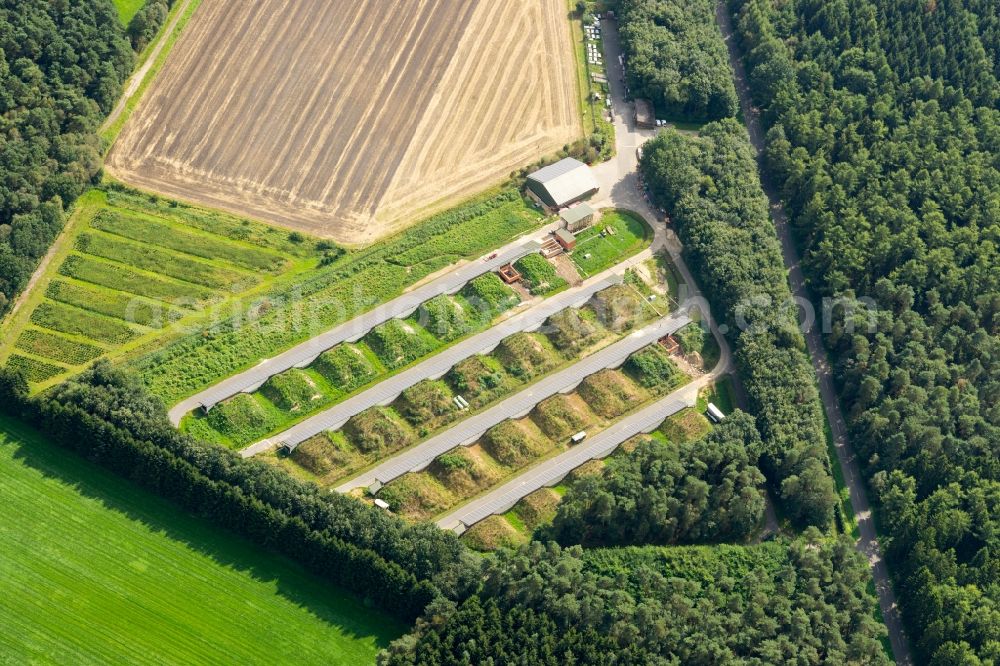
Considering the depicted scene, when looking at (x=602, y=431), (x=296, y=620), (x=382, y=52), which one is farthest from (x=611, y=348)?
(x=382, y=52)

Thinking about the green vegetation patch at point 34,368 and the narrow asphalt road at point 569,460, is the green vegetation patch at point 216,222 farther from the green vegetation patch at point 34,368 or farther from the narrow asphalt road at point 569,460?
the narrow asphalt road at point 569,460

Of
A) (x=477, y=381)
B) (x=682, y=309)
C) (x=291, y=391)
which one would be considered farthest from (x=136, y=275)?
(x=682, y=309)

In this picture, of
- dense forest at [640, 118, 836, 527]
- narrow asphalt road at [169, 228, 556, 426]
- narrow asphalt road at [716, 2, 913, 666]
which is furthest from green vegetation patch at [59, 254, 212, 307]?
narrow asphalt road at [716, 2, 913, 666]

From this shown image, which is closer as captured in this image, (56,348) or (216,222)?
(56,348)

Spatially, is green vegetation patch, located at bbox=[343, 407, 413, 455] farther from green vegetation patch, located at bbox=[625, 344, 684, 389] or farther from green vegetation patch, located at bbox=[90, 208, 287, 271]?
green vegetation patch, located at bbox=[625, 344, 684, 389]

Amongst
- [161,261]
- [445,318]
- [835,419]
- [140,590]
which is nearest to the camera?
[140,590]

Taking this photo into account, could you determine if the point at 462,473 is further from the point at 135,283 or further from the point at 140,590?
the point at 135,283
